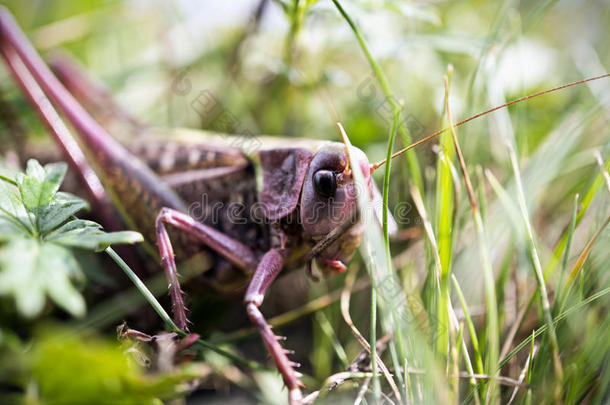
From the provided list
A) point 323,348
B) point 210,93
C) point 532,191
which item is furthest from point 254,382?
point 210,93

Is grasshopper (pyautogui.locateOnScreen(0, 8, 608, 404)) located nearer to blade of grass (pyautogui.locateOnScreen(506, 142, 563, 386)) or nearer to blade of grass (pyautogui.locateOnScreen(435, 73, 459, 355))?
blade of grass (pyautogui.locateOnScreen(435, 73, 459, 355))

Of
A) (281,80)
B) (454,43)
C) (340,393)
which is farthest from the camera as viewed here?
(281,80)

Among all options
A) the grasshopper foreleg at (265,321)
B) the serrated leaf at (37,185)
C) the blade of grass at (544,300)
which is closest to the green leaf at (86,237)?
the serrated leaf at (37,185)

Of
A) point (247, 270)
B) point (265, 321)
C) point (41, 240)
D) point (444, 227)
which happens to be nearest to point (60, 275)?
point (41, 240)

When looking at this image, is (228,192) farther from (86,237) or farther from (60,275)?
(60,275)

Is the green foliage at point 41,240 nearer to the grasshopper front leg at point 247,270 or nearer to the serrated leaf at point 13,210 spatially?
the serrated leaf at point 13,210

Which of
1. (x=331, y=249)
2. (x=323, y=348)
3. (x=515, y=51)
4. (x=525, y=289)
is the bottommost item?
(x=323, y=348)

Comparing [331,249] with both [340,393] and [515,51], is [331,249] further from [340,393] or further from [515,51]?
[515,51]
